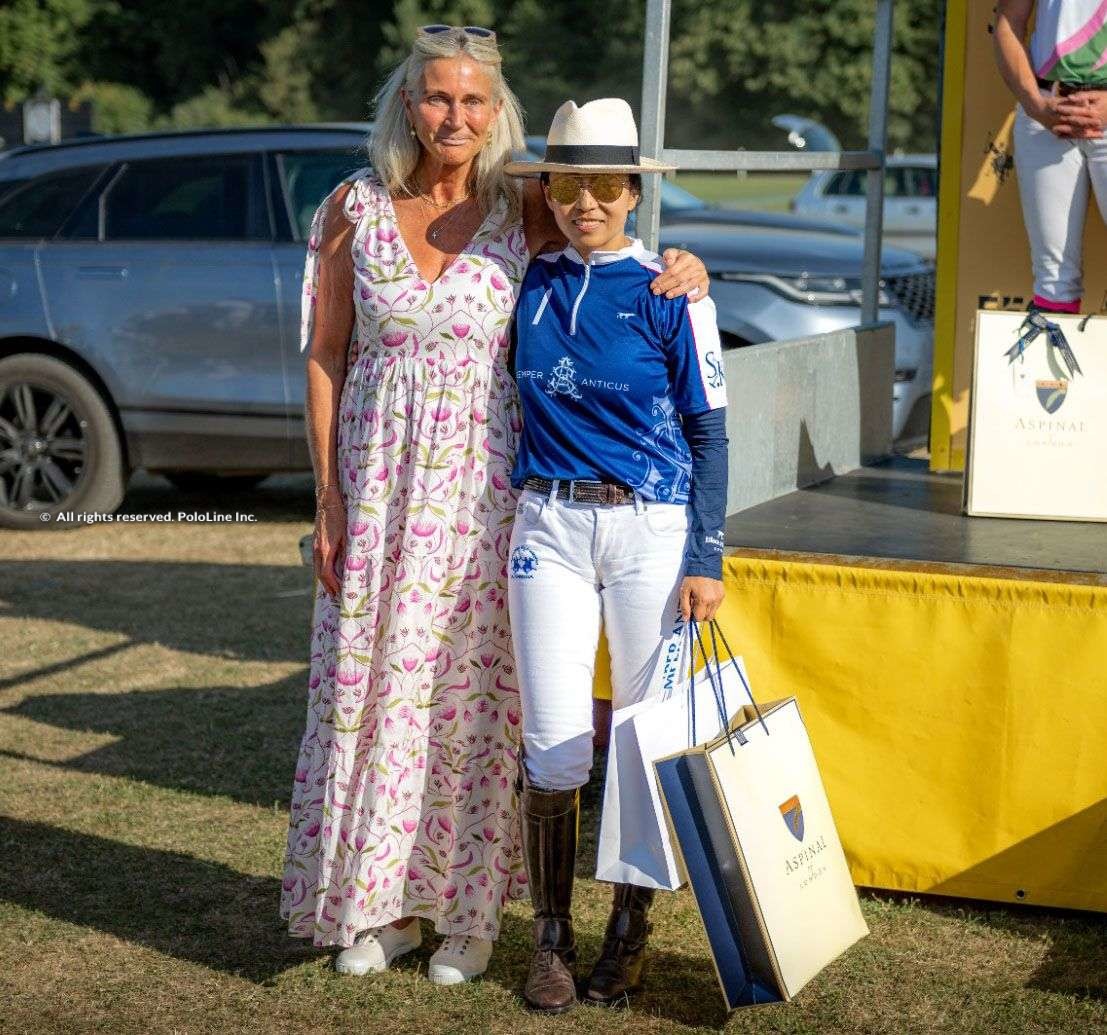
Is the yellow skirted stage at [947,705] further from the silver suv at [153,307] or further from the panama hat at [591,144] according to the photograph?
the silver suv at [153,307]

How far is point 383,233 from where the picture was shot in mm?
3465

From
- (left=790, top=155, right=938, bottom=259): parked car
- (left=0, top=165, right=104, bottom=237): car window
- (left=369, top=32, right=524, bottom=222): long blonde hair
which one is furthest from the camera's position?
(left=790, top=155, right=938, bottom=259): parked car

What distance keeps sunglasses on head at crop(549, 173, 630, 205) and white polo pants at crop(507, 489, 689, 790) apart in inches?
22.5

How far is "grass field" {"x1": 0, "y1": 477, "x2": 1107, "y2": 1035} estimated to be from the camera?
349cm

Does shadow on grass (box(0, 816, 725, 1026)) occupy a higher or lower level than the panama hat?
lower

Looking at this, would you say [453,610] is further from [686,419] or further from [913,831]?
[913,831]

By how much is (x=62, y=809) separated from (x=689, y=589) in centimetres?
230

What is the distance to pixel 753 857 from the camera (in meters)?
3.24

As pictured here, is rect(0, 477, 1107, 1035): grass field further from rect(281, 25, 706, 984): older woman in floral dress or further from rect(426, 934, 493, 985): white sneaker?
rect(281, 25, 706, 984): older woman in floral dress

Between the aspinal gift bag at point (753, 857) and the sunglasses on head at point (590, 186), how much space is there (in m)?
1.03

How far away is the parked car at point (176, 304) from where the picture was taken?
8.18 m

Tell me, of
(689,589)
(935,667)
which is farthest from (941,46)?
(689,589)

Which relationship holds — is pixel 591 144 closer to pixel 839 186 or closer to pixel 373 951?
pixel 373 951

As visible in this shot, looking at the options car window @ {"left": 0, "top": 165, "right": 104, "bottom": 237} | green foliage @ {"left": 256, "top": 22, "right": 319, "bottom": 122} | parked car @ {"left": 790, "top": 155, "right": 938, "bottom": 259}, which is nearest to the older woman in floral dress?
car window @ {"left": 0, "top": 165, "right": 104, "bottom": 237}
